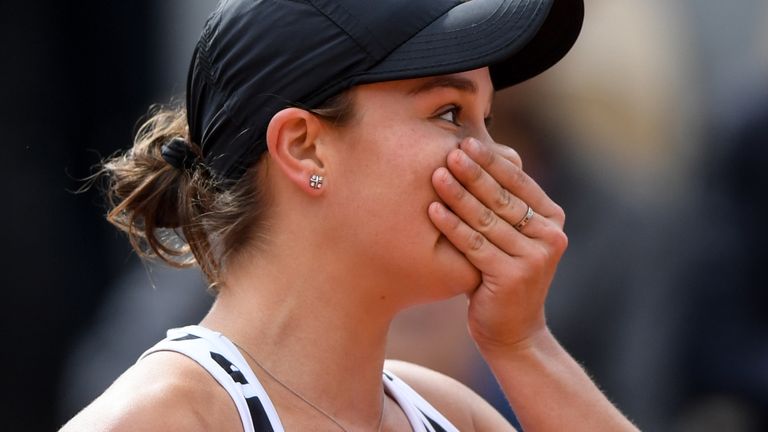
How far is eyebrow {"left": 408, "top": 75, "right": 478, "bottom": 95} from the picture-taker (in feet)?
7.20

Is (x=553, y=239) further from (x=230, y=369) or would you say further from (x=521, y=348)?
(x=230, y=369)

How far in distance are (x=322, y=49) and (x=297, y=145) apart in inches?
7.7

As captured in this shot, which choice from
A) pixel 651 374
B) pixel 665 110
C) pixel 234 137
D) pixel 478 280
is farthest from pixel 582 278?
pixel 234 137

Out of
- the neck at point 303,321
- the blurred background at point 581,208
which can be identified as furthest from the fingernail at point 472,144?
the blurred background at point 581,208

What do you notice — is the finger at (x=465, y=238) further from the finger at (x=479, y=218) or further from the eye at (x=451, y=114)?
the eye at (x=451, y=114)

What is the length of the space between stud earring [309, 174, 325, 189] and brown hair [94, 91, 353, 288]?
107 mm

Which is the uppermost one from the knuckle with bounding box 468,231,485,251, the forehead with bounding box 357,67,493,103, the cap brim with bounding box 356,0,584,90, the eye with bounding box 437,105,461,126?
the cap brim with bounding box 356,0,584,90

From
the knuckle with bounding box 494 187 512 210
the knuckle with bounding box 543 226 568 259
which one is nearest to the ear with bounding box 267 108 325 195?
the knuckle with bounding box 494 187 512 210

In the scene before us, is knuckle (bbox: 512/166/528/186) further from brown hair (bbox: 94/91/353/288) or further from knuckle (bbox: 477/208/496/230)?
brown hair (bbox: 94/91/353/288)

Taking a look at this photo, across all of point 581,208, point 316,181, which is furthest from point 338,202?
point 581,208

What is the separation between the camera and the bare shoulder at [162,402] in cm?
194

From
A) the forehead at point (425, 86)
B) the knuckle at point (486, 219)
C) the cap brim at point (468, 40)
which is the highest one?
the cap brim at point (468, 40)

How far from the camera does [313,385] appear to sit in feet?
7.38

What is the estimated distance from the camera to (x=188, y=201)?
93.6 inches
